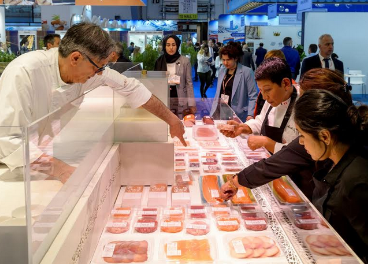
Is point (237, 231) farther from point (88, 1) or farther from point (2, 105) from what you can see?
point (88, 1)

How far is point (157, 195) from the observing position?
A: 247cm

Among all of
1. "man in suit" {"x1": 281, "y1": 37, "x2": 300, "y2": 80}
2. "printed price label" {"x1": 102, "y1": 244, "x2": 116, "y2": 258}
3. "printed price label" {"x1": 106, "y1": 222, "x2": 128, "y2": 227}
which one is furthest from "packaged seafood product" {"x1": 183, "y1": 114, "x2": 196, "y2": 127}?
"man in suit" {"x1": 281, "y1": 37, "x2": 300, "y2": 80}

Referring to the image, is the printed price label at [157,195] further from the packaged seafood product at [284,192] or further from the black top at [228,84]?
the black top at [228,84]

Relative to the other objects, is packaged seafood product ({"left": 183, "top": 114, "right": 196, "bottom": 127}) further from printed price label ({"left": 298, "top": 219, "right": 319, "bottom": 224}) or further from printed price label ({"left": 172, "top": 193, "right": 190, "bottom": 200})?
printed price label ({"left": 298, "top": 219, "right": 319, "bottom": 224})

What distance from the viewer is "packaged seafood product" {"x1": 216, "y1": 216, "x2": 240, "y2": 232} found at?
204 cm

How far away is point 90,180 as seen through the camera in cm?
194

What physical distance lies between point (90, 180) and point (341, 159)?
1055 mm

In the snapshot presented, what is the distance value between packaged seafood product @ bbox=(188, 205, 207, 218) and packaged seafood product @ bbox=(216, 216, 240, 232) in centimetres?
9

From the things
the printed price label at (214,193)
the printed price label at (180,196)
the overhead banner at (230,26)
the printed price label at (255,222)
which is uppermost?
the overhead banner at (230,26)

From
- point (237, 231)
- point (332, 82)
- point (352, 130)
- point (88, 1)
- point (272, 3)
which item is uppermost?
point (272, 3)

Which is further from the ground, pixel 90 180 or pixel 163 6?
pixel 163 6

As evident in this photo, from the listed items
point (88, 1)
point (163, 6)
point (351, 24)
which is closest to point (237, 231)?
point (88, 1)

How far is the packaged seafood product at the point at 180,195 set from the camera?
240 centimetres

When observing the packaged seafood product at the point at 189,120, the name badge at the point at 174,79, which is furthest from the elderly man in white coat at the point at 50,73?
the name badge at the point at 174,79
